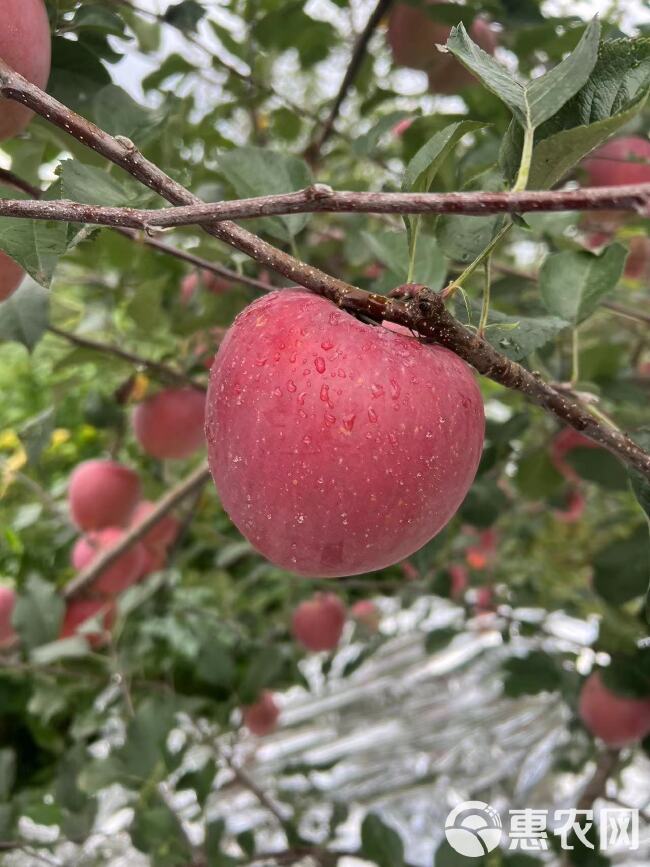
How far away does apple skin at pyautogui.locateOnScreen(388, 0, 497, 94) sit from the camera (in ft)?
2.29

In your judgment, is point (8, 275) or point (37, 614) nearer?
point (8, 275)

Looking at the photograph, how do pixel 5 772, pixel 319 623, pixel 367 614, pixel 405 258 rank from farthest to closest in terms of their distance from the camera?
pixel 367 614 < pixel 319 623 < pixel 5 772 < pixel 405 258

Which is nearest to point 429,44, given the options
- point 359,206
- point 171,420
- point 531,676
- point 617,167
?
point 617,167

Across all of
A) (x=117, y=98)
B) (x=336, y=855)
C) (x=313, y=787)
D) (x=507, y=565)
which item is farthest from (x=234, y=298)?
(x=507, y=565)

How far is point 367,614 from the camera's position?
1419 mm

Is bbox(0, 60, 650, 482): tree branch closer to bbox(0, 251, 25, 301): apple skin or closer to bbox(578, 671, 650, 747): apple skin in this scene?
bbox(0, 251, 25, 301): apple skin

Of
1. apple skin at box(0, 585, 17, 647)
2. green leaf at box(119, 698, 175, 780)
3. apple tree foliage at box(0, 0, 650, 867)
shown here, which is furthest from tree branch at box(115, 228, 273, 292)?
apple skin at box(0, 585, 17, 647)

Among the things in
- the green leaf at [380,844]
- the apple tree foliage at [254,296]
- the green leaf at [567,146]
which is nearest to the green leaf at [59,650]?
the apple tree foliage at [254,296]

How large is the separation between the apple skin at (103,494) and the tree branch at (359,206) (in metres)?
0.65

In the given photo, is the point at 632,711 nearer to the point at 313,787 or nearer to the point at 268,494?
the point at 313,787

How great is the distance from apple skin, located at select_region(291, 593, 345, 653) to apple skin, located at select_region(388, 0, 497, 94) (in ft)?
2.37

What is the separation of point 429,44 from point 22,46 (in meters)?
0.50

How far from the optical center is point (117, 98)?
44 centimetres

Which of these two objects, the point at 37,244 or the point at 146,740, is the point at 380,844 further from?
the point at 37,244
